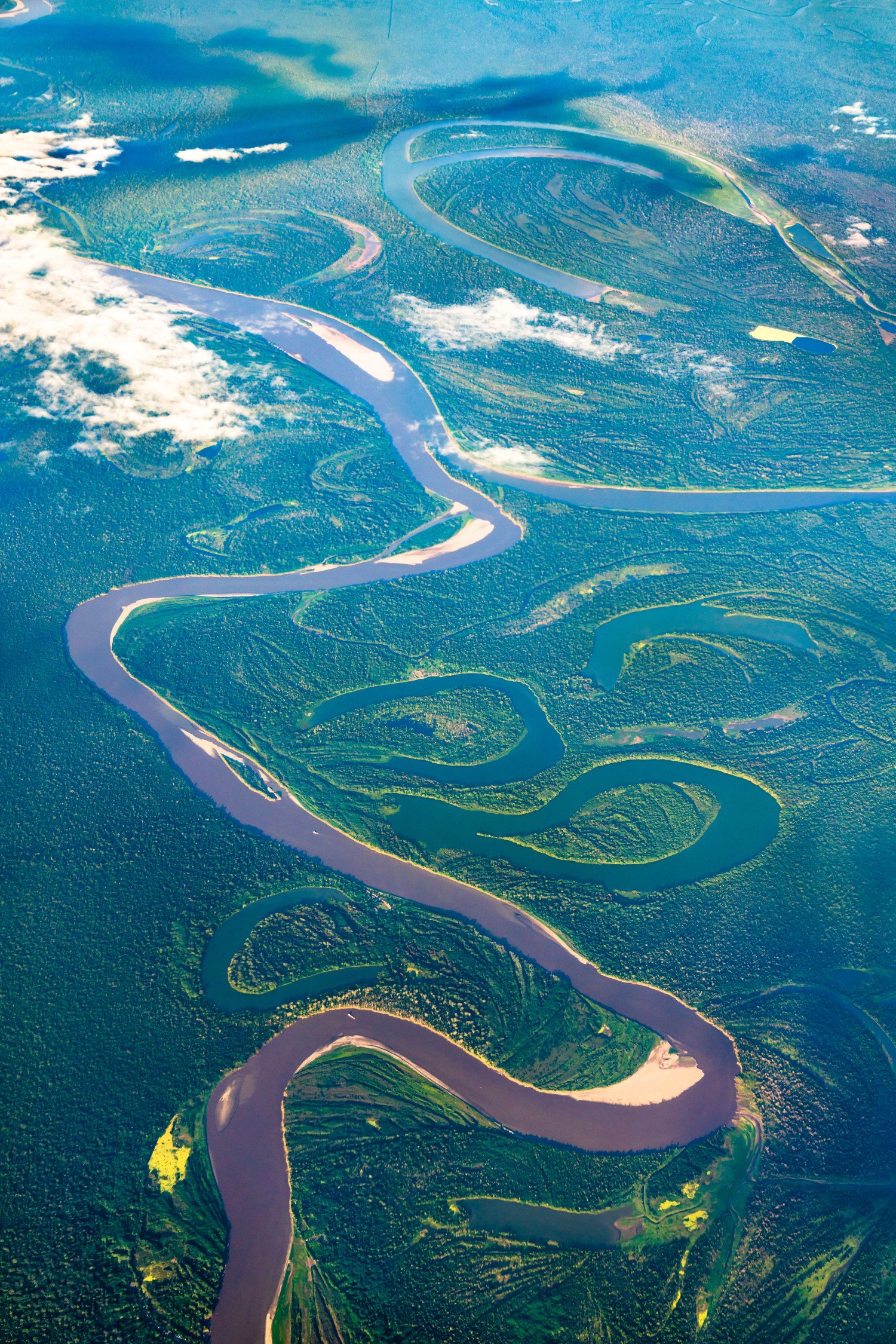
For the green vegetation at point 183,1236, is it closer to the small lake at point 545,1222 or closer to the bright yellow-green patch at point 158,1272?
the bright yellow-green patch at point 158,1272

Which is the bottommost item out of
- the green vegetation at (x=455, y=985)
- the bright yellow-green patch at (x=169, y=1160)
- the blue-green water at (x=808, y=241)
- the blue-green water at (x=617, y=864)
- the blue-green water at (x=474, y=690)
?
the bright yellow-green patch at (x=169, y=1160)

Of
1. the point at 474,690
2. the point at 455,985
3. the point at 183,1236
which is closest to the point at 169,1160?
the point at 183,1236

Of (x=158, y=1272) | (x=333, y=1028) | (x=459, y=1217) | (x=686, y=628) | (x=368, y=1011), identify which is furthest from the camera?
(x=686, y=628)

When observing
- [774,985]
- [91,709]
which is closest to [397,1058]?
[774,985]

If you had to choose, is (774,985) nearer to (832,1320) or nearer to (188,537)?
(832,1320)

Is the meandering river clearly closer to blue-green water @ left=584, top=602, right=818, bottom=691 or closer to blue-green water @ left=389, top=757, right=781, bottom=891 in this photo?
blue-green water @ left=389, top=757, right=781, bottom=891

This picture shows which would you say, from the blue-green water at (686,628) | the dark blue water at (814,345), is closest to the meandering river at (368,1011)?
the blue-green water at (686,628)

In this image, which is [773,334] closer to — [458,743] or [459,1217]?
[458,743]
